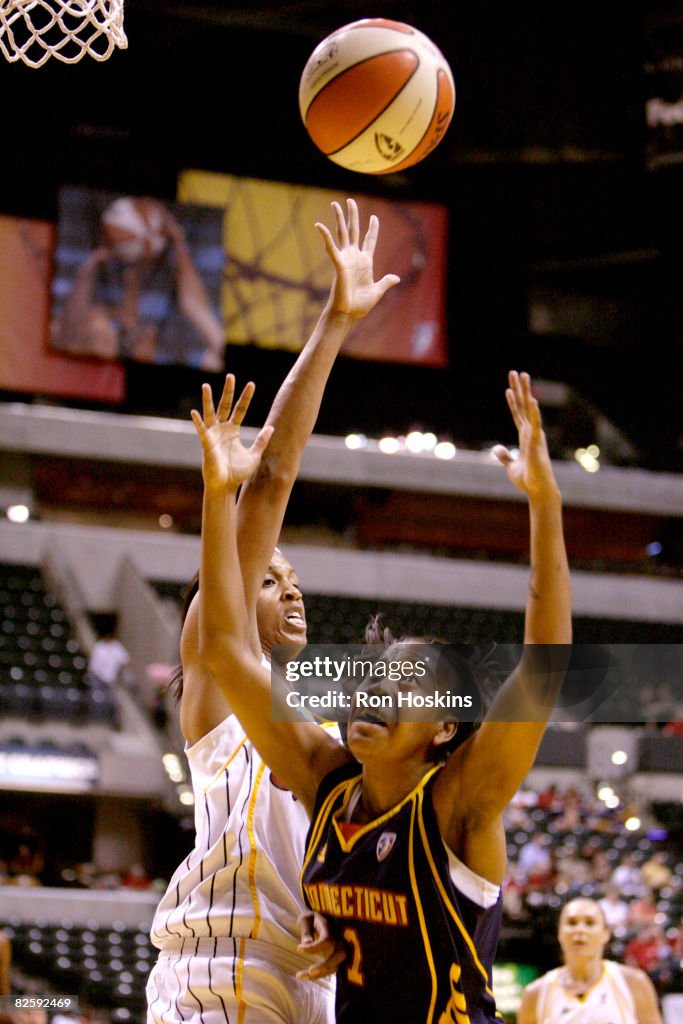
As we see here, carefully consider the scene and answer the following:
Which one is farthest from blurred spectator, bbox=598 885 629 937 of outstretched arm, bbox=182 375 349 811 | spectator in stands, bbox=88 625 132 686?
outstretched arm, bbox=182 375 349 811

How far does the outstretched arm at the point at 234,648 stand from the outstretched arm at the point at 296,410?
260mm

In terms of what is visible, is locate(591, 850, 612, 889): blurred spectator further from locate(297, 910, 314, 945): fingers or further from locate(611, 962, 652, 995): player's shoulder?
locate(297, 910, 314, 945): fingers

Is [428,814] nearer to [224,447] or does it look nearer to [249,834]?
[249,834]

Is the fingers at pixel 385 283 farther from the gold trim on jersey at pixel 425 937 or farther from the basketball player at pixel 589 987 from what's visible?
the basketball player at pixel 589 987

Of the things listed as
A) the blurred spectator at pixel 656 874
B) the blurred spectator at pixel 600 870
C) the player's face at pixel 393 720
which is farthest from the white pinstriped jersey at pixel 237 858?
the blurred spectator at pixel 656 874

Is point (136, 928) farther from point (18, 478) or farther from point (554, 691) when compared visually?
point (554, 691)

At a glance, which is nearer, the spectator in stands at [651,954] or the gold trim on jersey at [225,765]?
the gold trim on jersey at [225,765]

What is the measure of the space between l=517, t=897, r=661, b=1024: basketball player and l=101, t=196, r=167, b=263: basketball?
1499 centimetres

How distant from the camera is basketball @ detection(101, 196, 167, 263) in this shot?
62.4 feet

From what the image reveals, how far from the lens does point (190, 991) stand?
2.70 m

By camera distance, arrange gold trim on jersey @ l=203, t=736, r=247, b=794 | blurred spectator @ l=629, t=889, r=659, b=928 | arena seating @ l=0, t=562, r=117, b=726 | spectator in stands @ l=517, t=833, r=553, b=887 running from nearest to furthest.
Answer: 1. gold trim on jersey @ l=203, t=736, r=247, b=794
2. blurred spectator @ l=629, t=889, r=659, b=928
3. spectator in stands @ l=517, t=833, r=553, b=887
4. arena seating @ l=0, t=562, r=117, b=726

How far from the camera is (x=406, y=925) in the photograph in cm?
227

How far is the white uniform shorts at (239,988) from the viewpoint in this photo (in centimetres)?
266

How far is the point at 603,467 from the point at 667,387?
1.67 meters
